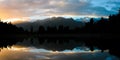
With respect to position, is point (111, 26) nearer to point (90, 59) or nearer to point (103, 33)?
point (103, 33)

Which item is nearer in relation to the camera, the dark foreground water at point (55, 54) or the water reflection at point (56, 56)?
the water reflection at point (56, 56)

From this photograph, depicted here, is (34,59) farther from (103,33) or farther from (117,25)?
(103,33)

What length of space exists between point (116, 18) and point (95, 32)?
892 inches

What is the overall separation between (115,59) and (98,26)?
165939 millimetres

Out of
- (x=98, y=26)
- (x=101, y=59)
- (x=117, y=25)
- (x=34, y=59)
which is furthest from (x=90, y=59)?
(x=98, y=26)

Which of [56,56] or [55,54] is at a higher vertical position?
[56,56]

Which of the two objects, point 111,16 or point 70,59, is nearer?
point 70,59

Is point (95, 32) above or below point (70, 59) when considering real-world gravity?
below

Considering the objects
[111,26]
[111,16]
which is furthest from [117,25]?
[111,16]

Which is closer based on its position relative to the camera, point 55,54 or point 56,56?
point 56,56

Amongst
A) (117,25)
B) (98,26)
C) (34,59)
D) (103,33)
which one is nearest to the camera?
(34,59)

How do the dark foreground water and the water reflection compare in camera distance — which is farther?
the dark foreground water

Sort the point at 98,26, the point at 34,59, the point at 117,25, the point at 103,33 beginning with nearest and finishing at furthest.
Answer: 1. the point at 34,59
2. the point at 117,25
3. the point at 103,33
4. the point at 98,26

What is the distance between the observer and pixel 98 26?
19775 centimetres
